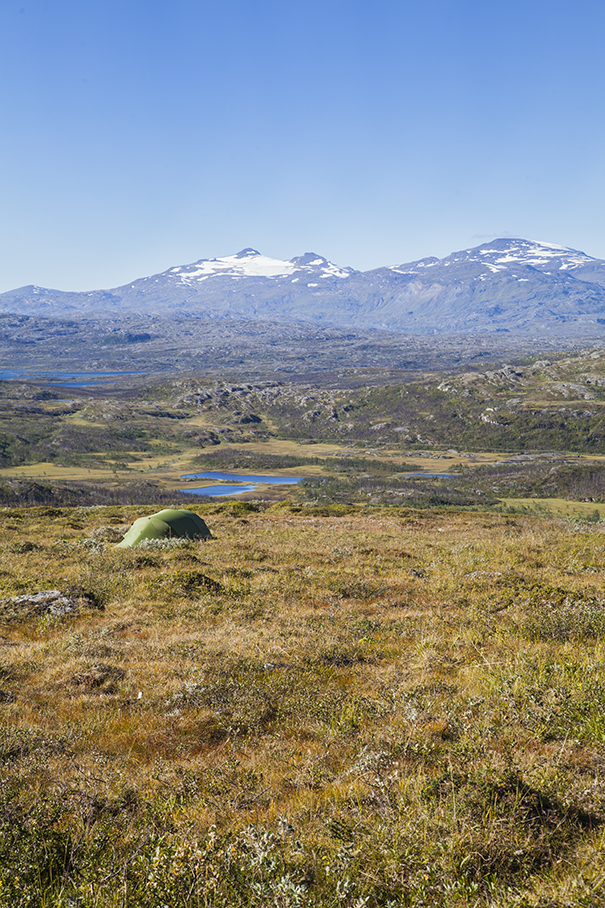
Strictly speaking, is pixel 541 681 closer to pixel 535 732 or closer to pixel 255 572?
pixel 535 732

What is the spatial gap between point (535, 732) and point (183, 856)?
4.22m

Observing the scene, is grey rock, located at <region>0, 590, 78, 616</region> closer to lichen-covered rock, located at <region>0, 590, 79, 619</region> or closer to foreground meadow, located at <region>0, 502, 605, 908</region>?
lichen-covered rock, located at <region>0, 590, 79, 619</region>

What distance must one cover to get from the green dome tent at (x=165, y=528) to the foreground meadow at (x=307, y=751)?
35.7ft

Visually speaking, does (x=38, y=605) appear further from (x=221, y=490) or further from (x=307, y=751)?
(x=221, y=490)

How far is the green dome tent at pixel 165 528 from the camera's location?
25422 mm

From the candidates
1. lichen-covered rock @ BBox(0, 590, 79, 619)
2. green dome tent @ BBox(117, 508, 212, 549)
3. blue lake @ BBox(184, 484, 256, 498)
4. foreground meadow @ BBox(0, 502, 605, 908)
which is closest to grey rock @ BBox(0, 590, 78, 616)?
lichen-covered rock @ BBox(0, 590, 79, 619)

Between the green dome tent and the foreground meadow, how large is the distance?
10874mm

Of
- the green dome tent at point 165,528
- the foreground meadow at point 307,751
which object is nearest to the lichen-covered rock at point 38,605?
the foreground meadow at point 307,751

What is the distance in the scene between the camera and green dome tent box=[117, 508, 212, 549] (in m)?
25.4

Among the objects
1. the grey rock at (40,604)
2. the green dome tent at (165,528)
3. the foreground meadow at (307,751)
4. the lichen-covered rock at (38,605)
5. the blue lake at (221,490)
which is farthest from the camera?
the blue lake at (221,490)

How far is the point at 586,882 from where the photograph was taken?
374cm

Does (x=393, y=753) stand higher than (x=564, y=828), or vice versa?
(x=564, y=828)

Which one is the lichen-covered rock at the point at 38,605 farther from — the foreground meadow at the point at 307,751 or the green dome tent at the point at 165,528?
the green dome tent at the point at 165,528

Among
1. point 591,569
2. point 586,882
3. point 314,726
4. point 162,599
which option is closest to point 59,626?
point 162,599
